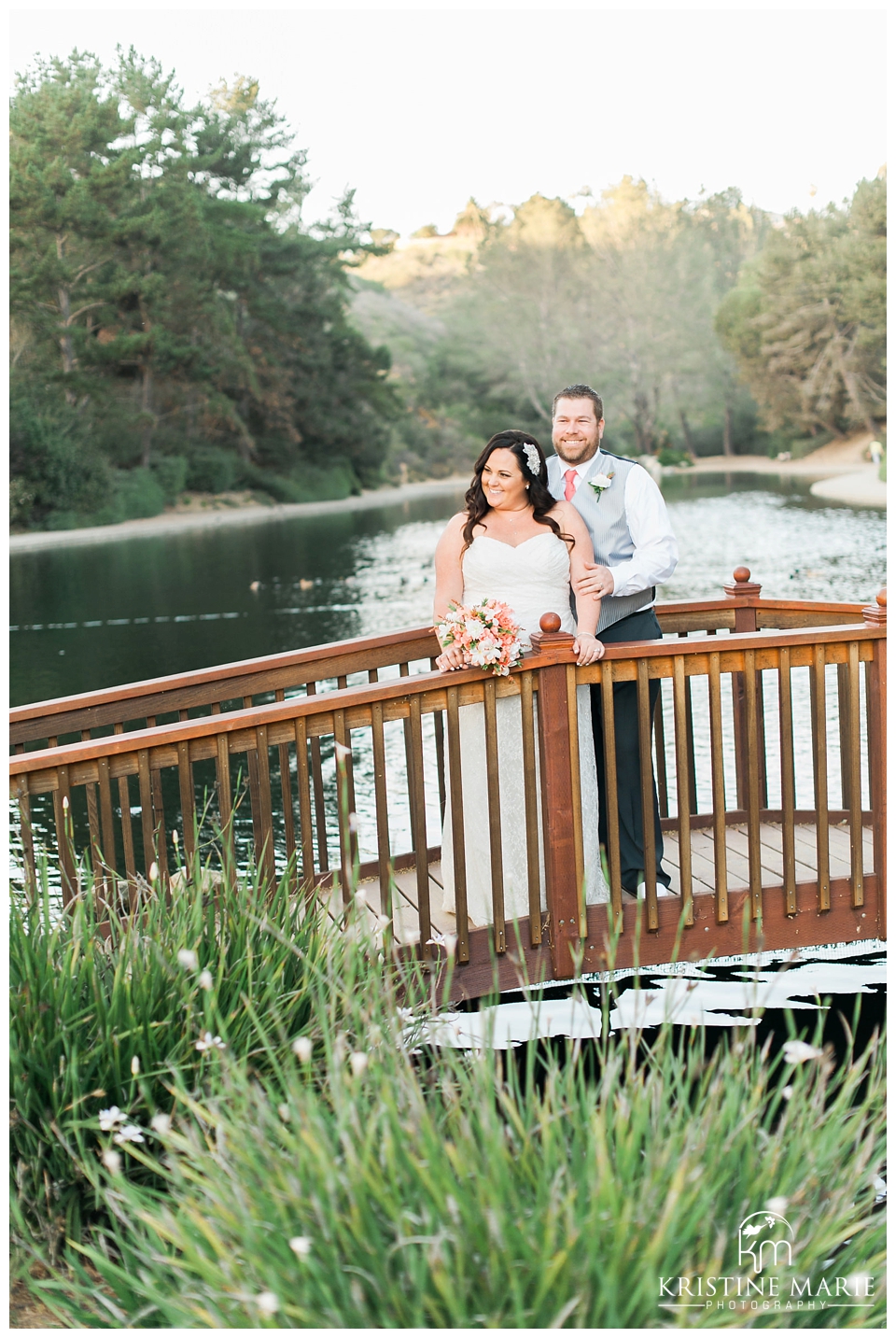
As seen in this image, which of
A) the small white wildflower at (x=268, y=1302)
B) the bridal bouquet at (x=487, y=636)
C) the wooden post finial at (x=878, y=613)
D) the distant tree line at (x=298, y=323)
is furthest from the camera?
the distant tree line at (x=298, y=323)

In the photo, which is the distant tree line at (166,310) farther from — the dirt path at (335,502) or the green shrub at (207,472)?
the dirt path at (335,502)

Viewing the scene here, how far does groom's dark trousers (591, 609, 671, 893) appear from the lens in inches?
173

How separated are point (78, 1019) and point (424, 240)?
126080mm

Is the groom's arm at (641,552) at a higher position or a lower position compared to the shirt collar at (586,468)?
lower

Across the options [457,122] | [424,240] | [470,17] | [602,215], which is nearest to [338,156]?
[457,122]

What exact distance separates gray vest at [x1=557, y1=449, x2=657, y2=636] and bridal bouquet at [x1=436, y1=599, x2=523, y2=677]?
58 centimetres

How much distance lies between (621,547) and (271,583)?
1464cm

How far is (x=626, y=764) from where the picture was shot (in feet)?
14.5

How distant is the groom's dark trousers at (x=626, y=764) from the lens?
14.4 feet

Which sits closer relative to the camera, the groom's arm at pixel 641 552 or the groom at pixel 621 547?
the groom's arm at pixel 641 552

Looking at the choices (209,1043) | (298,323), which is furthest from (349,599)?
(298,323)

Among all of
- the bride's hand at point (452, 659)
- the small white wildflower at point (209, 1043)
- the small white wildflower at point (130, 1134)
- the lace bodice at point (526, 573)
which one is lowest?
the small white wildflower at point (130, 1134)

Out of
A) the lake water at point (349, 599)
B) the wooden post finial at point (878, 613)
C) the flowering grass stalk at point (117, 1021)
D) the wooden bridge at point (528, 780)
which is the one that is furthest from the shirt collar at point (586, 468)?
the flowering grass stalk at point (117, 1021)

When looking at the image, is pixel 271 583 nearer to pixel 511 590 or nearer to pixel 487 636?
pixel 511 590
